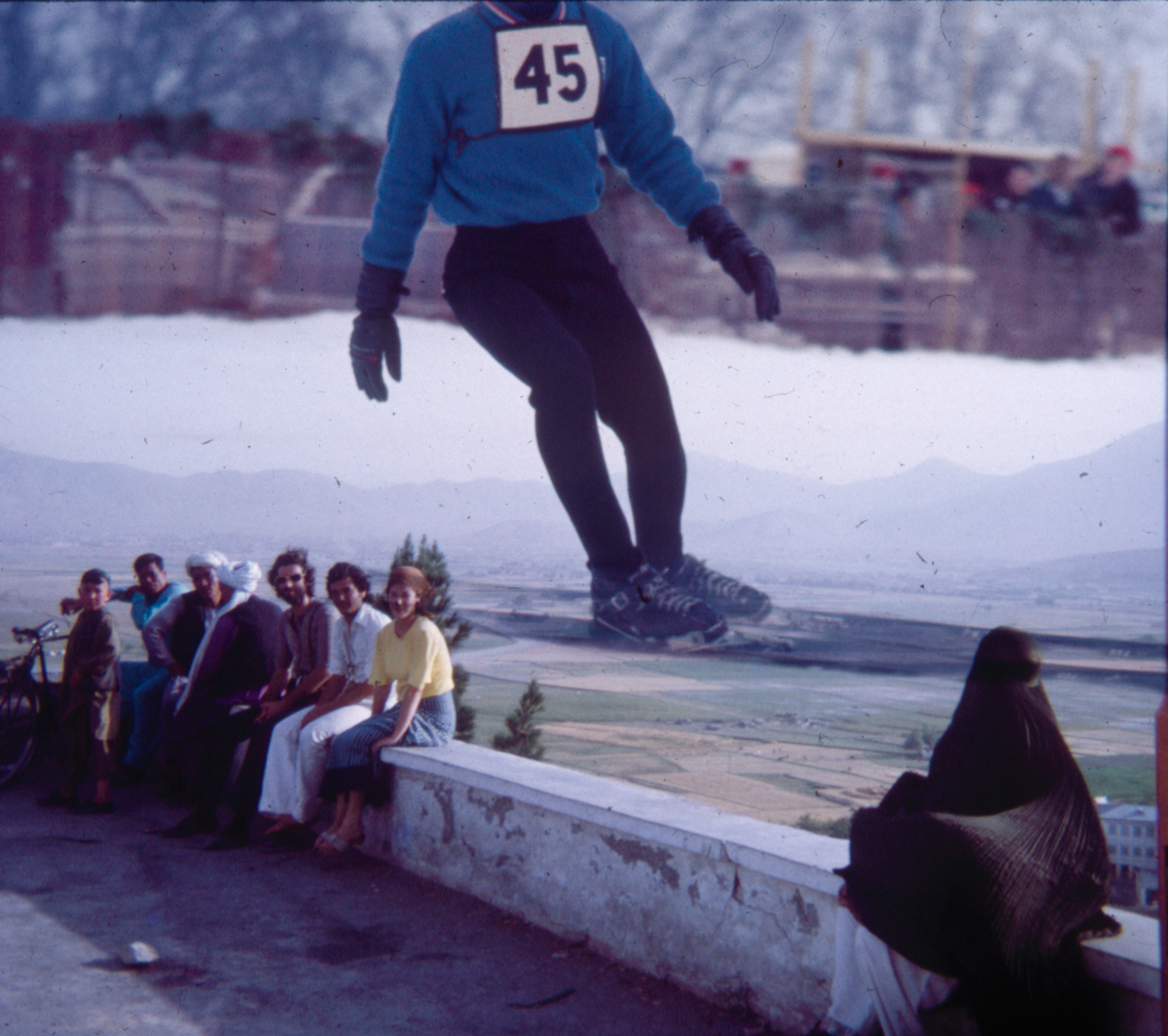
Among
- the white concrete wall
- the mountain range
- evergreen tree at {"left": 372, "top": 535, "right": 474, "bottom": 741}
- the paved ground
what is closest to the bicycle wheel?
the paved ground

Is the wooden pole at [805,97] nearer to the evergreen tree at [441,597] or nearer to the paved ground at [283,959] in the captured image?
the evergreen tree at [441,597]

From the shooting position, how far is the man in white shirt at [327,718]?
181 inches

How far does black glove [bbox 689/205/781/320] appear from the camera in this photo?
352 cm

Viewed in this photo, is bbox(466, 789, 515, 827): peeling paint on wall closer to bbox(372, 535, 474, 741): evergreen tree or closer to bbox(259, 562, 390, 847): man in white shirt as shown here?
bbox(372, 535, 474, 741): evergreen tree

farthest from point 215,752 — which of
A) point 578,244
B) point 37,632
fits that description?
point 578,244

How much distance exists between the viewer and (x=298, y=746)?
461 centimetres

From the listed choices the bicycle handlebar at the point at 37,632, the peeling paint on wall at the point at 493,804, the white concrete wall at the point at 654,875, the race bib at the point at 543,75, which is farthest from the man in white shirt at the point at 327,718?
the race bib at the point at 543,75

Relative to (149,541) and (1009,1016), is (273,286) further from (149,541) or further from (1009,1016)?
(1009,1016)

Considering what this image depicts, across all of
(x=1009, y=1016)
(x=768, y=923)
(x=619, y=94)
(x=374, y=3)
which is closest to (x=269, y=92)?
(x=374, y=3)

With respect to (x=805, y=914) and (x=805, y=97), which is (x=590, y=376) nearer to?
(x=805, y=97)

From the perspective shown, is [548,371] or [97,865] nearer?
[548,371]

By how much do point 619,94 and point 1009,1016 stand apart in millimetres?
2701

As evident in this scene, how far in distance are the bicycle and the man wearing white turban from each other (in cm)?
86

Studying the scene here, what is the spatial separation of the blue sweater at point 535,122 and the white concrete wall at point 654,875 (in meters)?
1.80
